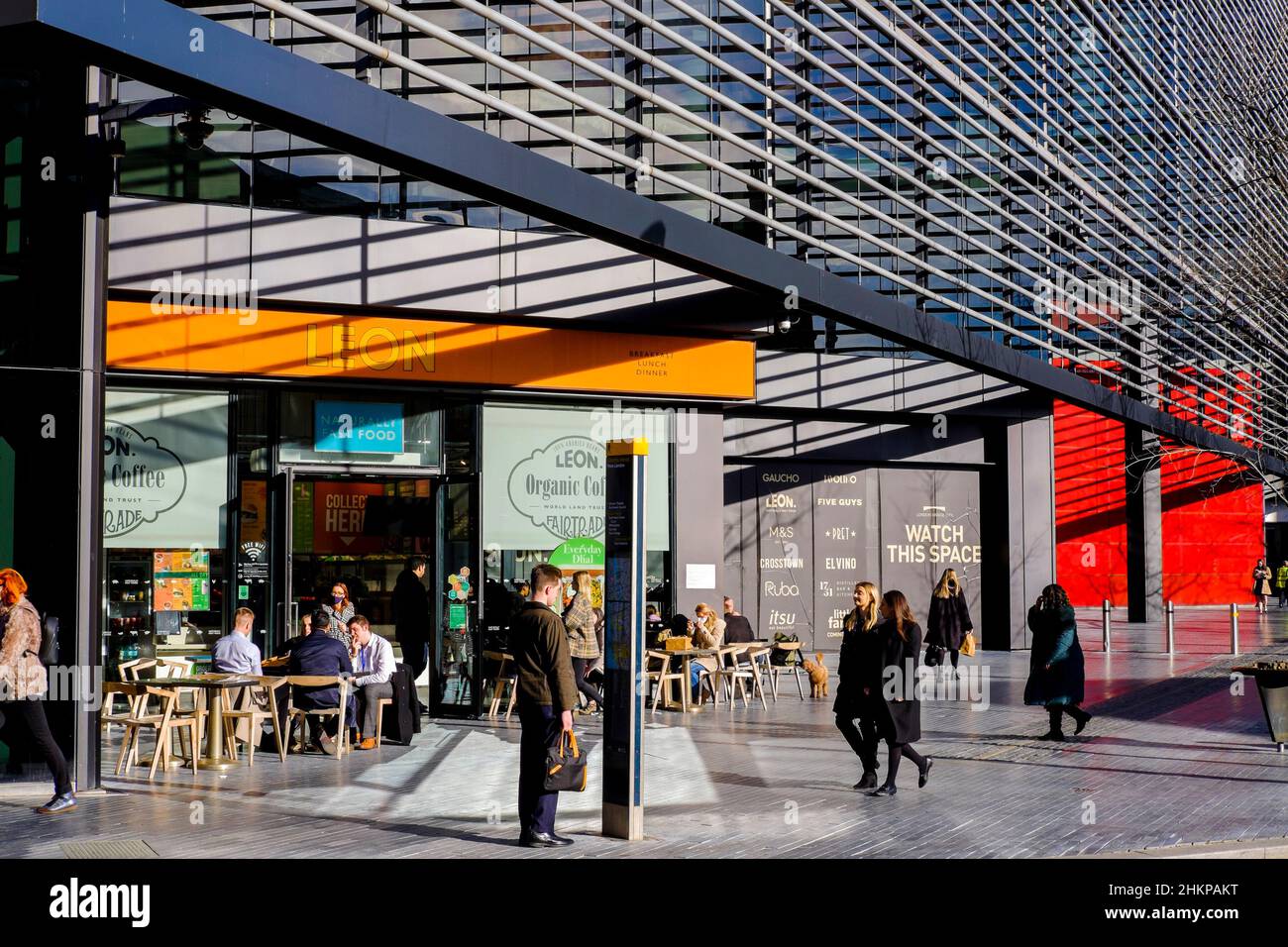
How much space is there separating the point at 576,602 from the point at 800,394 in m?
9.51

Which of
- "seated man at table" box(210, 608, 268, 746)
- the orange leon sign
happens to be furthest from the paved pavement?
the orange leon sign

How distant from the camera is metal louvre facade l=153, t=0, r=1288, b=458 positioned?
1503 centimetres

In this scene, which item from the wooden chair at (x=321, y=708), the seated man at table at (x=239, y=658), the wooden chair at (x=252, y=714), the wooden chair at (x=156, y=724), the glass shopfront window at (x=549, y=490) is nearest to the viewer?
the wooden chair at (x=156, y=724)

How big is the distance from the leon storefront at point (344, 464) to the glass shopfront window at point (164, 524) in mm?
16

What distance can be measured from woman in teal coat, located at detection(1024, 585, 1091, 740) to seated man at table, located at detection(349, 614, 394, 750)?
6.42 metres

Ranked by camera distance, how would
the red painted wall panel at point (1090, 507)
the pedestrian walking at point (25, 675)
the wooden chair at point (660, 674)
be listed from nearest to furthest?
the pedestrian walking at point (25, 675) → the wooden chair at point (660, 674) → the red painted wall panel at point (1090, 507)

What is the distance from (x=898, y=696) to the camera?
34.0 ft

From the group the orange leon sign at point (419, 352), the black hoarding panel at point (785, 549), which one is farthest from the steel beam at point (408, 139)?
the black hoarding panel at point (785, 549)

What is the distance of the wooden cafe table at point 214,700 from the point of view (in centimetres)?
1160

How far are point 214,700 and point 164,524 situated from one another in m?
3.57

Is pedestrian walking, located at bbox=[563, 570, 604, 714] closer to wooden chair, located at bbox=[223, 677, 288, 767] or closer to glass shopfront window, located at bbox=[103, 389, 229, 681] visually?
wooden chair, located at bbox=[223, 677, 288, 767]

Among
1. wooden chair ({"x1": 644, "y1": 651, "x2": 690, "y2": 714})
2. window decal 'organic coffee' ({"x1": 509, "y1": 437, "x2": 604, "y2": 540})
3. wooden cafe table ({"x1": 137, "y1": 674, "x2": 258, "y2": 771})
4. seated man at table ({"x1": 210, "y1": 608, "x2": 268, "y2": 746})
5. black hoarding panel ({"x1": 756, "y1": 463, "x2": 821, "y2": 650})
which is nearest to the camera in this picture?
wooden cafe table ({"x1": 137, "y1": 674, "x2": 258, "y2": 771})

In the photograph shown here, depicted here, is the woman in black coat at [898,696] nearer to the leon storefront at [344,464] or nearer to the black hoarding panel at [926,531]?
the leon storefront at [344,464]
